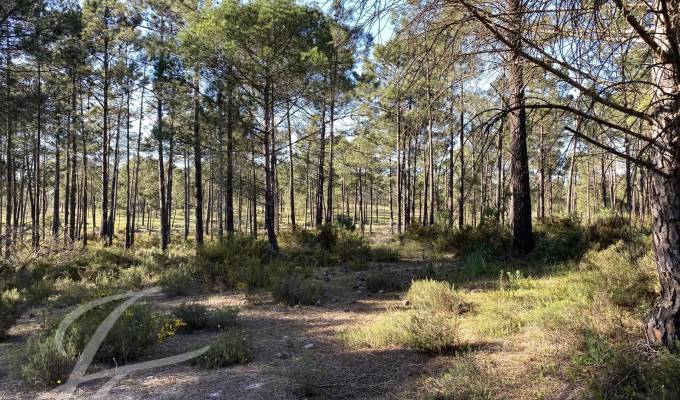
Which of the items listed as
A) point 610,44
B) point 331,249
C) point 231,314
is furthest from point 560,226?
point 610,44

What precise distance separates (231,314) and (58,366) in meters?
2.20

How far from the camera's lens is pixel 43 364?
367 centimetres

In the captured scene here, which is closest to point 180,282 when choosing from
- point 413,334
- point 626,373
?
point 413,334

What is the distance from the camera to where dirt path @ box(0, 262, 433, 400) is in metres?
3.44

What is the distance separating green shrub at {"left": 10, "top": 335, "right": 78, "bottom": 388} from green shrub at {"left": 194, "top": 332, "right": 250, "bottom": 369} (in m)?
1.18

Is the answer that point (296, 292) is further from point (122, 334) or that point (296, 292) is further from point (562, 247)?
point (562, 247)

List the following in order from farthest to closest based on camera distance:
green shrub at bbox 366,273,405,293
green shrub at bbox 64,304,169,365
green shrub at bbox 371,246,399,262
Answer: green shrub at bbox 371,246,399,262, green shrub at bbox 366,273,405,293, green shrub at bbox 64,304,169,365

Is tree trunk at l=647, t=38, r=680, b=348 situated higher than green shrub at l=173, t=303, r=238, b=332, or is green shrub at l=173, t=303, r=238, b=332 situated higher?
tree trunk at l=647, t=38, r=680, b=348

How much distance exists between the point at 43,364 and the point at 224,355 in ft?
5.24

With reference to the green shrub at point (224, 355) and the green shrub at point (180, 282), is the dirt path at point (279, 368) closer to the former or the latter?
the green shrub at point (224, 355)

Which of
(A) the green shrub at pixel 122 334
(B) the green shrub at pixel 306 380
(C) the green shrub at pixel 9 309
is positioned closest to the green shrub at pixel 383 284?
(A) the green shrub at pixel 122 334

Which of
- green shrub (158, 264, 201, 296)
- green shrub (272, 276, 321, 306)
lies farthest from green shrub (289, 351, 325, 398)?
green shrub (158, 264, 201, 296)

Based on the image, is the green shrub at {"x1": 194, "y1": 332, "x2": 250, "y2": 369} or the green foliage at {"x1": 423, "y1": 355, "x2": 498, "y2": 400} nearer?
the green foliage at {"x1": 423, "y1": 355, "x2": 498, "y2": 400}

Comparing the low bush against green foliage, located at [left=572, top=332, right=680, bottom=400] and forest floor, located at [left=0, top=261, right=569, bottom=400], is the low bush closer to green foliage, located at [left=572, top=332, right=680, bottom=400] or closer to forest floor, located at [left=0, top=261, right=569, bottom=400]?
forest floor, located at [left=0, top=261, right=569, bottom=400]
